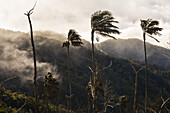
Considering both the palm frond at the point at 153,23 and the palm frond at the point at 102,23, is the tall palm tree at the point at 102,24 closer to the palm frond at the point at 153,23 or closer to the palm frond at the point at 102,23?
the palm frond at the point at 102,23

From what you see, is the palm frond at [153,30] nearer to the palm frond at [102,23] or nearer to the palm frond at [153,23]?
the palm frond at [153,23]

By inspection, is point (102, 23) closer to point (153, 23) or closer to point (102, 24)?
point (102, 24)

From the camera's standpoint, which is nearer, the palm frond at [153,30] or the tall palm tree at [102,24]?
the tall palm tree at [102,24]

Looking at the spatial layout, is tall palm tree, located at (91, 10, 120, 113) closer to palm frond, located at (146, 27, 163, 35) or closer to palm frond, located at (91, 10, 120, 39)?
palm frond, located at (91, 10, 120, 39)

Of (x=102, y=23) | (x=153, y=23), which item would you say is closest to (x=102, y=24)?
(x=102, y=23)

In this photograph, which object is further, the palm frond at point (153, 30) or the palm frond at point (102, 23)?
the palm frond at point (153, 30)

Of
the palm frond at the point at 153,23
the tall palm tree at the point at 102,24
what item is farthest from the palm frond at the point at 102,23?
the palm frond at the point at 153,23

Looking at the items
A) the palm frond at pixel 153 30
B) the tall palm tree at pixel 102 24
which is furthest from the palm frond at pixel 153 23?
the tall palm tree at pixel 102 24

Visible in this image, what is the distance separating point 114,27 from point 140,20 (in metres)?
10.00

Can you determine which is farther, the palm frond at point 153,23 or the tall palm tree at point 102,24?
the palm frond at point 153,23

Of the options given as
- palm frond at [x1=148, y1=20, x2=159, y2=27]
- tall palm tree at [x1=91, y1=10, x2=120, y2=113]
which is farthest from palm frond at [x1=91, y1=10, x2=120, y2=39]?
palm frond at [x1=148, y1=20, x2=159, y2=27]

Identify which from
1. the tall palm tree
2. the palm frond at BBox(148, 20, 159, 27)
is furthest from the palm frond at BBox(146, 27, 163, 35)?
the tall palm tree

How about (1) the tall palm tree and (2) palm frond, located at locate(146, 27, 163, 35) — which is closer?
(1) the tall palm tree

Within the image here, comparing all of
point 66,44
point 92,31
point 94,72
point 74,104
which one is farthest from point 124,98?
point 74,104
